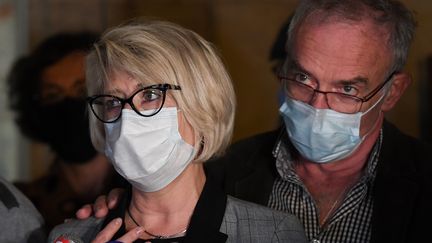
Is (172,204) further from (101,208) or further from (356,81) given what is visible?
(356,81)

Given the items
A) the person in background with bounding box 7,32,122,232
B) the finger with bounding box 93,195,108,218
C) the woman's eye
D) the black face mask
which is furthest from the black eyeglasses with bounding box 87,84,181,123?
the black face mask

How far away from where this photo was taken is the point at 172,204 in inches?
108

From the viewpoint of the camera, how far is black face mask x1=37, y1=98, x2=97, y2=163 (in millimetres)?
4145

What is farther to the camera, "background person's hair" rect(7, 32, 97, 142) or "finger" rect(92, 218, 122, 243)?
"background person's hair" rect(7, 32, 97, 142)

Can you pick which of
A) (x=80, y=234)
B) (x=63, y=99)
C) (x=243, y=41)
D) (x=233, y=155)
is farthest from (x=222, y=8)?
(x=80, y=234)

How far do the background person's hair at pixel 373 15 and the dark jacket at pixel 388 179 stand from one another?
272mm

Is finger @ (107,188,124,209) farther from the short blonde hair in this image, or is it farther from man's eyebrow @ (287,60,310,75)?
man's eyebrow @ (287,60,310,75)

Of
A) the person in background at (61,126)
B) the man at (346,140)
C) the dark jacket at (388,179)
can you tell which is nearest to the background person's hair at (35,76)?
the person in background at (61,126)

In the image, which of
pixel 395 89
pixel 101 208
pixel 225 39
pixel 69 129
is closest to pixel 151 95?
pixel 101 208

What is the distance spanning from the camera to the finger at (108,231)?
8.66 ft

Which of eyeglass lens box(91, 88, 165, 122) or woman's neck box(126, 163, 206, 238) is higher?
eyeglass lens box(91, 88, 165, 122)

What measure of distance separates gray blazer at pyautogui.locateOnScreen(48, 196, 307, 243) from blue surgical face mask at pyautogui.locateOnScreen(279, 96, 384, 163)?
29 centimetres

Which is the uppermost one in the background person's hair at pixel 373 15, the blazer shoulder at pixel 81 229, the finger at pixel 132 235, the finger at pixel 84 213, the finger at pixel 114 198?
the background person's hair at pixel 373 15

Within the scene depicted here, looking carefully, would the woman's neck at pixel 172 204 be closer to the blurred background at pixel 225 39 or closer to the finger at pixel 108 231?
the finger at pixel 108 231
